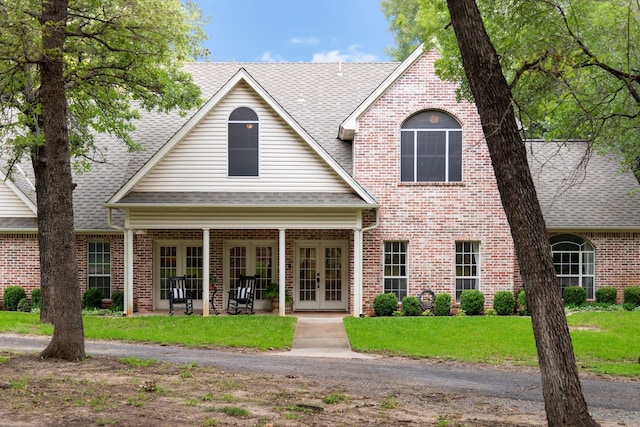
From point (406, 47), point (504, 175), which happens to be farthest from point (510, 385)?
point (406, 47)

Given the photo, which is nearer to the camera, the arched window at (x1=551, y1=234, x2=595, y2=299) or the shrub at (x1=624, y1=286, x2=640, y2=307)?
the shrub at (x1=624, y1=286, x2=640, y2=307)

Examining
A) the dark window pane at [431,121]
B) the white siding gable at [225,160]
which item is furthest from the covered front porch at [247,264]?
the dark window pane at [431,121]

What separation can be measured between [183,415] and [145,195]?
12100 mm

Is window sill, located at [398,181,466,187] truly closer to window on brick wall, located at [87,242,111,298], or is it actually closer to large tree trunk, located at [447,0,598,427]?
window on brick wall, located at [87,242,111,298]

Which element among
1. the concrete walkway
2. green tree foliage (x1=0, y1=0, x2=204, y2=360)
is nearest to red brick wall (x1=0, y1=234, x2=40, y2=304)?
green tree foliage (x1=0, y1=0, x2=204, y2=360)

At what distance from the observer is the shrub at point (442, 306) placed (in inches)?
776

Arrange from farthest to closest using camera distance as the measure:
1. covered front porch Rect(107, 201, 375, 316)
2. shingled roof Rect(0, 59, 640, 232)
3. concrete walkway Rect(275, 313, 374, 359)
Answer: shingled roof Rect(0, 59, 640, 232) < covered front porch Rect(107, 201, 375, 316) < concrete walkway Rect(275, 313, 374, 359)

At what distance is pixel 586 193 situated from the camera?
2270cm

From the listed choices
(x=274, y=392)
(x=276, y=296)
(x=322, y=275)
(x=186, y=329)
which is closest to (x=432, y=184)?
(x=322, y=275)

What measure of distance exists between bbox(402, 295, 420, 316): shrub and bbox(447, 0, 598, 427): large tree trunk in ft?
41.3

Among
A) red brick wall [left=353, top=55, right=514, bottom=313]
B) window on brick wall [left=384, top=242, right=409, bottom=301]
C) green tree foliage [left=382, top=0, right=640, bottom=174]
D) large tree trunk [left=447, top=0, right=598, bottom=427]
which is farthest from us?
window on brick wall [left=384, top=242, right=409, bottom=301]

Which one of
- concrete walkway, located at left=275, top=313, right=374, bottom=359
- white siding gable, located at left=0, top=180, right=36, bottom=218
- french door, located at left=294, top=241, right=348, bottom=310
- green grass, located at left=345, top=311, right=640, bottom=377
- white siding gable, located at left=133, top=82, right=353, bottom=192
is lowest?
concrete walkway, located at left=275, top=313, right=374, bottom=359

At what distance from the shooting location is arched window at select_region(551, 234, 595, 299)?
2173cm

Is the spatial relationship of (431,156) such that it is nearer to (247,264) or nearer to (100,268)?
(247,264)
